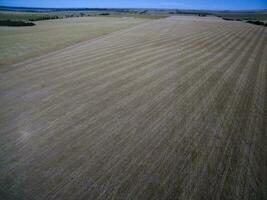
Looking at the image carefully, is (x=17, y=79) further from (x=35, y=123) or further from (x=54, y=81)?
(x=35, y=123)

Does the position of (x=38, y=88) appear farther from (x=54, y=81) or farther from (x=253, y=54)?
(x=253, y=54)

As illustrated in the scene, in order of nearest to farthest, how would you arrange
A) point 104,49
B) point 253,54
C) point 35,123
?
point 35,123 → point 253,54 → point 104,49

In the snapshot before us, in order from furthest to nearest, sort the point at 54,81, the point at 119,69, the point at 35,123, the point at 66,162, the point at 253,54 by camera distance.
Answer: the point at 253,54, the point at 119,69, the point at 54,81, the point at 35,123, the point at 66,162

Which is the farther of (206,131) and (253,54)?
(253,54)

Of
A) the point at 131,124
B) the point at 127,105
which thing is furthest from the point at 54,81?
the point at 131,124

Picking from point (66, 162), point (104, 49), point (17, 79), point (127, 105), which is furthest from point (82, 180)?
point (104, 49)

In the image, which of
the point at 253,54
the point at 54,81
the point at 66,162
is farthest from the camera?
the point at 253,54
